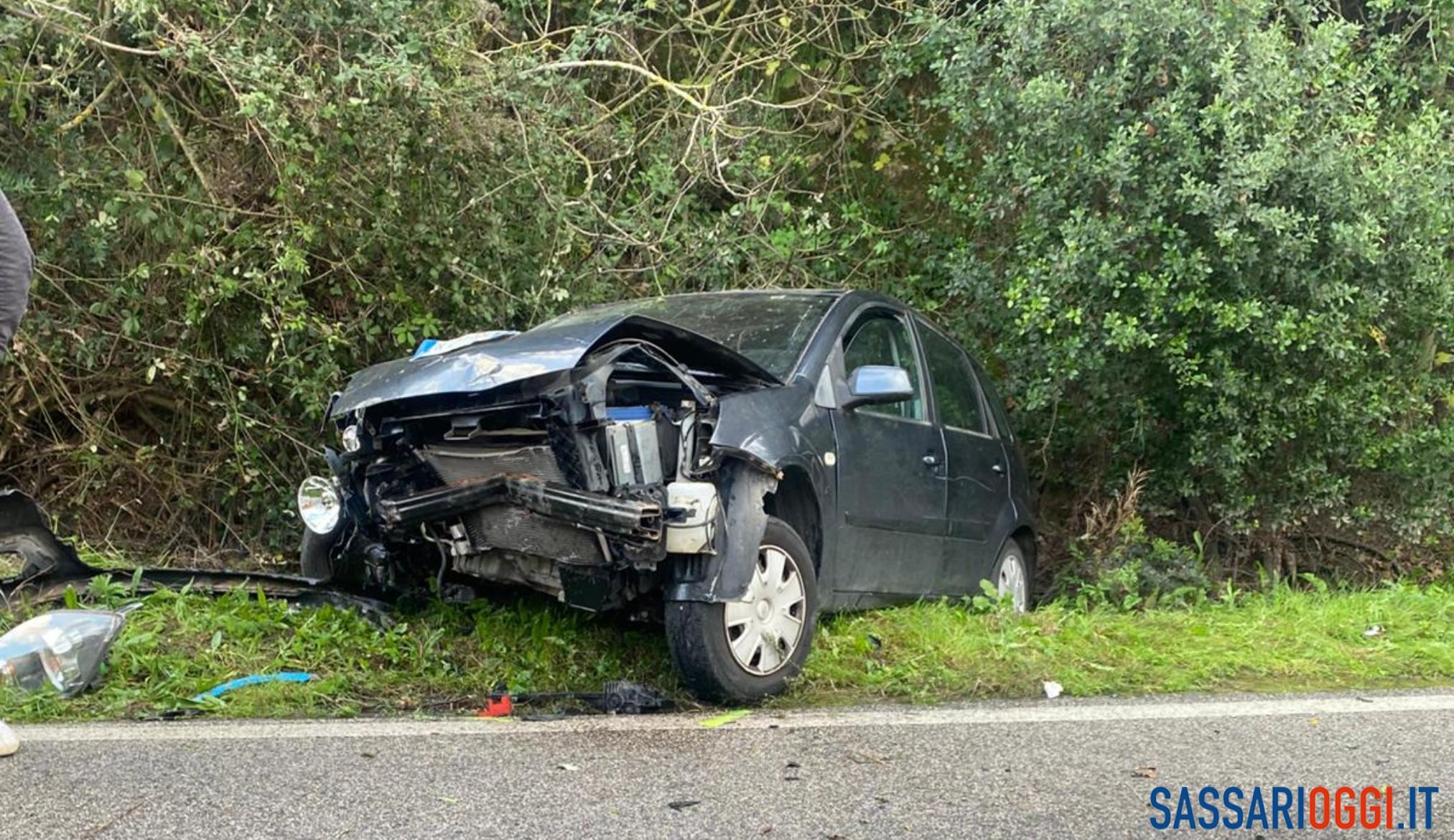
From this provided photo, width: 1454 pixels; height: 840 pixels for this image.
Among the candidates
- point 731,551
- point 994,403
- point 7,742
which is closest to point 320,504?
point 7,742

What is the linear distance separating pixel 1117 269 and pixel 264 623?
185 inches

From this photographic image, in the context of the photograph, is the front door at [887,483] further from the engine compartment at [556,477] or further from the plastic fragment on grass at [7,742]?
the plastic fragment on grass at [7,742]

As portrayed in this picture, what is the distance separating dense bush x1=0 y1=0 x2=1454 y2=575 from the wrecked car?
1.82 metres

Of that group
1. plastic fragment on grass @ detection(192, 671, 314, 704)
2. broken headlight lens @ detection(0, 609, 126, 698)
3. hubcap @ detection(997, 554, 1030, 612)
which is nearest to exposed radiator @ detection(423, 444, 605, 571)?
plastic fragment on grass @ detection(192, 671, 314, 704)

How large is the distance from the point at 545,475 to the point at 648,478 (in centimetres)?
35

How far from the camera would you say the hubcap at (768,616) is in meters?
4.48

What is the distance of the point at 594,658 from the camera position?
511 centimetres

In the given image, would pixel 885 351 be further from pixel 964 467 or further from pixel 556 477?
pixel 556 477

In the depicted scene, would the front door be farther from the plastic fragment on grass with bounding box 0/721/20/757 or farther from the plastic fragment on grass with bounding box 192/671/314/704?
the plastic fragment on grass with bounding box 0/721/20/757

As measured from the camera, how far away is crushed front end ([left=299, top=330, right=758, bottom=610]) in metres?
4.20

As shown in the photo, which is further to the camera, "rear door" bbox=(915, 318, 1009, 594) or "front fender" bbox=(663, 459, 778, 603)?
"rear door" bbox=(915, 318, 1009, 594)

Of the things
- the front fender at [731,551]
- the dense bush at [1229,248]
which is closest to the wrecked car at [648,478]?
the front fender at [731,551]

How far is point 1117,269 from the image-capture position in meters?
6.98

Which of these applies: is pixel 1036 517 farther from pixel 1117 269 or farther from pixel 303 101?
pixel 303 101
